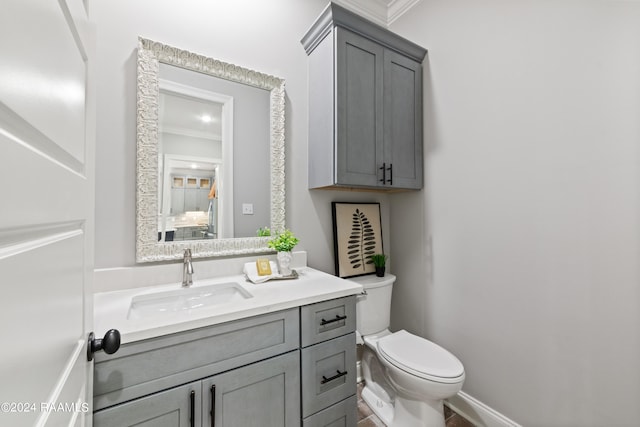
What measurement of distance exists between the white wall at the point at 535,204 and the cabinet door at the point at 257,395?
3.84 feet

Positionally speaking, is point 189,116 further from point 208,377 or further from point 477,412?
point 477,412

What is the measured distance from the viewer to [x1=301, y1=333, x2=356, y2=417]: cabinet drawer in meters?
1.17

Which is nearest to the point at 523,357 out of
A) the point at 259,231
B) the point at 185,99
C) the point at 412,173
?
the point at 412,173

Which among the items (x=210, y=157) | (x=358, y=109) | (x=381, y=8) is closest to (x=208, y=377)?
(x=210, y=157)

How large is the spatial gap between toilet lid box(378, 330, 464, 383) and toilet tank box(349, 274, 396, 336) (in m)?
0.15

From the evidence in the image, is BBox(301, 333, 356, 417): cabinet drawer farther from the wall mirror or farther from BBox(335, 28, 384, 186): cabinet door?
BBox(335, 28, 384, 186): cabinet door

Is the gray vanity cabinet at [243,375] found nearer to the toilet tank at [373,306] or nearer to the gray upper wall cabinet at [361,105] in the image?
the toilet tank at [373,306]

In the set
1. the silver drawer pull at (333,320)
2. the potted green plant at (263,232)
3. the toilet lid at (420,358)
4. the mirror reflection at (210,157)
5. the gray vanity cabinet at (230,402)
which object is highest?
the mirror reflection at (210,157)

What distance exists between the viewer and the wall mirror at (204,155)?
52.3 inches

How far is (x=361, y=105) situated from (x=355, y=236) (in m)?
0.91

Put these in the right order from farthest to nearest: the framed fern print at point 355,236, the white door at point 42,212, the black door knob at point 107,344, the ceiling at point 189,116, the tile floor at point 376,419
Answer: the framed fern print at point 355,236 → the tile floor at point 376,419 → the ceiling at point 189,116 → the black door knob at point 107,344 → the white door at point 42,212

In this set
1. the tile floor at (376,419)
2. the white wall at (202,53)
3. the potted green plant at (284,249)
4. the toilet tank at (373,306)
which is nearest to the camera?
the white wall at (202,53)

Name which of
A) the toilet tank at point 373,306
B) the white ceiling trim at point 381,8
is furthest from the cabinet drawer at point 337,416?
the white ceiling trim at point 381,8

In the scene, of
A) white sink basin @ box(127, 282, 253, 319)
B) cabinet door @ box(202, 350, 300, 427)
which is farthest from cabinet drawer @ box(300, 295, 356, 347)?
white sink basin @ box(127, 282, 253, 319)
